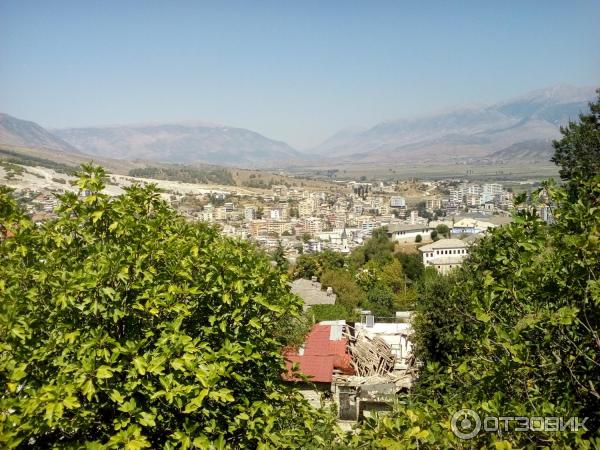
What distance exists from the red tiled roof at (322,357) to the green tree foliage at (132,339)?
1096 centimetres

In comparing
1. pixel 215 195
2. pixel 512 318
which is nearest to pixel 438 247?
pixel 512 318

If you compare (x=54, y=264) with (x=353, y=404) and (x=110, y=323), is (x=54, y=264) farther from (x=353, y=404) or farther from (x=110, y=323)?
(x=353, y=404)

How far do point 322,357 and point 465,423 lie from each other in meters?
13.9

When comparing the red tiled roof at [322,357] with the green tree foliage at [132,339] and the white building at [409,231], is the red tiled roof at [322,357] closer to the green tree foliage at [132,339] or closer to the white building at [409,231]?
the green tree foliage at [132,339]

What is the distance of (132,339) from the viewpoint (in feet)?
13.7

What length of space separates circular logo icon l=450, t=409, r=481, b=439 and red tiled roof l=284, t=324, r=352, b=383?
11.6 metres

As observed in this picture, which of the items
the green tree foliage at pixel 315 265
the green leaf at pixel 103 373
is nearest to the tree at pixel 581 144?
the green leaf at pixel 103 373

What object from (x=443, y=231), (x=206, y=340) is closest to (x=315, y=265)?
(x=206, y=340)

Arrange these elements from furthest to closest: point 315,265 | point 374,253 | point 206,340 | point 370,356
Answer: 1. point 374,253
2. point 315,265
3. point 370,356
4. point 206,340

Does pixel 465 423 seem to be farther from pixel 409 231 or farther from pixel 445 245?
pixel 409 231

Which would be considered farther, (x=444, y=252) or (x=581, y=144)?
(x=444, y=252)

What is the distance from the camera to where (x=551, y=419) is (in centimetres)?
353

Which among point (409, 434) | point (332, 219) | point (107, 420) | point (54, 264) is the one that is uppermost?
point (54, 264)

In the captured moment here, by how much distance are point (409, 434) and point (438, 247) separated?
6021 centimetres
